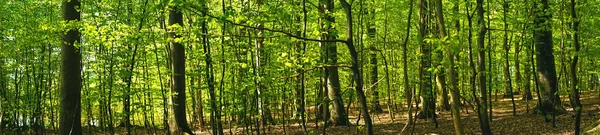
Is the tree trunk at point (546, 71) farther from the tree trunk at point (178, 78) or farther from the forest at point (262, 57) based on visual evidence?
the tree trunk at point (178, 78)

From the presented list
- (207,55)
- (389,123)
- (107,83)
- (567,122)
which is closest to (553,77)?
(567,122)

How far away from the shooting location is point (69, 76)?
10.1 m

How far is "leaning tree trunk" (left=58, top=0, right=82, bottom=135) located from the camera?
10047 mm

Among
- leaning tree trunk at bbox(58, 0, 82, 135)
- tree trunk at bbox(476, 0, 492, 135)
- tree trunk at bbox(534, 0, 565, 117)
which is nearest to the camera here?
tree trunk at bbox(476, 0, 492, 135)

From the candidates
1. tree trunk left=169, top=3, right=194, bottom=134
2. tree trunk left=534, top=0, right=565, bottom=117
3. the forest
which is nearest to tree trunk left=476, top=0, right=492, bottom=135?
the forest

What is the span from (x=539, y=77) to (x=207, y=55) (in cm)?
887

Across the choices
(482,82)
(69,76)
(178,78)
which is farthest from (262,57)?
(482,82)

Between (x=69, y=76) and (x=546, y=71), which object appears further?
(x=546, y=71)

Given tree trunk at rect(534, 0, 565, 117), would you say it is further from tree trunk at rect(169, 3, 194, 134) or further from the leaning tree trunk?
the leaning tree trunk

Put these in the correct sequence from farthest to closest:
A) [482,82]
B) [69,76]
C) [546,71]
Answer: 1. [546,71]
2. [69,76]
3. [482,82]

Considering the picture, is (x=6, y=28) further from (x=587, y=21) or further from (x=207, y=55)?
(x=587, y=21)

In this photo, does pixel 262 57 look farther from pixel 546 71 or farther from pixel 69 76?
pixel 546 71

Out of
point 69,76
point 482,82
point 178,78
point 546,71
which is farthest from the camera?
point 546,71

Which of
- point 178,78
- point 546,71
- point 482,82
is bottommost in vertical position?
point 482,82
